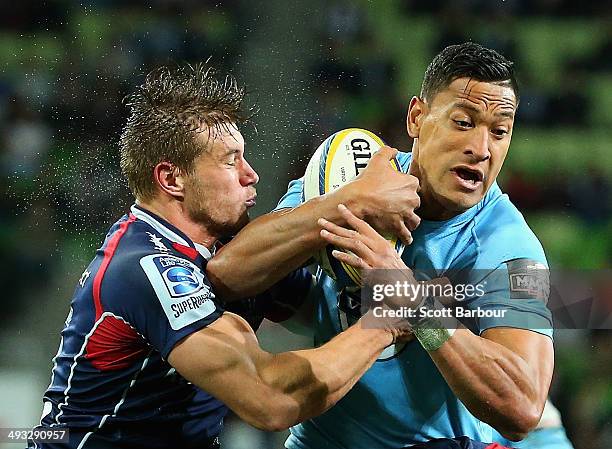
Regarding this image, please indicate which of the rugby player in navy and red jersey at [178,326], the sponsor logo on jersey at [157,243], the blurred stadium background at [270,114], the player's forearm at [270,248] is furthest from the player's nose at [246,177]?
the blurred stadium background at [270,114]

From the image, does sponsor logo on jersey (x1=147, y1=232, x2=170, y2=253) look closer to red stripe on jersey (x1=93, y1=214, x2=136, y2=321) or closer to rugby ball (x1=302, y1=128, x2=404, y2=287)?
red stripe on jersey (x1=93, y1=214, x2=136, y2=321)

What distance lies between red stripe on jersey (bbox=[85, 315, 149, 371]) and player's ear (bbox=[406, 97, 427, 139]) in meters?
0.78

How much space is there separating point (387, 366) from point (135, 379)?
56cm

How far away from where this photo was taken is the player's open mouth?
1.99 meters

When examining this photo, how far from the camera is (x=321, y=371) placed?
5.93 ft

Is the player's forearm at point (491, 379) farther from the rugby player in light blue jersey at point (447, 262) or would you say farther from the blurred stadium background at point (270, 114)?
the blurred stadium background at point (270, 114)

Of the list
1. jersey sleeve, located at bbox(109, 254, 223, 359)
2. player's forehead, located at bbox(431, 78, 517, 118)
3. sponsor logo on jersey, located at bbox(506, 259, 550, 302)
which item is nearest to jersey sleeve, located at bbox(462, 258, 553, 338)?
sponsor logo on jersey, located at bbox(506, 259, 550, 302)

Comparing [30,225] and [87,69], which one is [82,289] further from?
[87,69]

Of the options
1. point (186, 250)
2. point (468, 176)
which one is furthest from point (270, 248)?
point (468, 176)

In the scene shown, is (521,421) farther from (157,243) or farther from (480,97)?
(157,243)

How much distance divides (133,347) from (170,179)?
373 millimetres

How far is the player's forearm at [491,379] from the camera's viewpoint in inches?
70.9

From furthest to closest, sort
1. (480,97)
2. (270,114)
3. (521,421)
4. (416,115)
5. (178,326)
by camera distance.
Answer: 1. (270,114)
2. (416,115)
3. (480,97)
4. (521,421)
5. (178,326)

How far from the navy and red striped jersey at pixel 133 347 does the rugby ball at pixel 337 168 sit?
264mm
